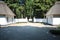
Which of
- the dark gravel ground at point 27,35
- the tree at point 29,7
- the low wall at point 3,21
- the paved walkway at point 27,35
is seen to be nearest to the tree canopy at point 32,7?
the tree at point 29,7

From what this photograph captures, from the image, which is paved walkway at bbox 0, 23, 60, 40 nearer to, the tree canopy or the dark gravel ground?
the dark gravel ground

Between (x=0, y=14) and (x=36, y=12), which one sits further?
(x=36, y=12)

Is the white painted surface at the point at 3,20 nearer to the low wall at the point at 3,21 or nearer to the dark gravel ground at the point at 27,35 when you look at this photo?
the low wall at the point at 3,21

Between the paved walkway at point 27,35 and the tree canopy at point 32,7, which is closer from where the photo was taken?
the paved walkway at point 27,35

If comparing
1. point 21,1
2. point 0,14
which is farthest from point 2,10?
point 21,1

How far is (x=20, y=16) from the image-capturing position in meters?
74.8

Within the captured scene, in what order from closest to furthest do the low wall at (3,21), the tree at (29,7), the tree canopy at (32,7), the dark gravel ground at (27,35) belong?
the dark gravel ground at (27,35) < the low wall at (3,21) < the tree canopy at (32,7) < the tree at (29,7)

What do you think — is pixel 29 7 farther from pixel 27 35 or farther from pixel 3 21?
pixel 27 35

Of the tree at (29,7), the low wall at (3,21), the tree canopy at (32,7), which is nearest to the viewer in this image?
the low wall at (3,21)

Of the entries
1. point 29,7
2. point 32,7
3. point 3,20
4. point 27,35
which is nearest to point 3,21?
point 3,20

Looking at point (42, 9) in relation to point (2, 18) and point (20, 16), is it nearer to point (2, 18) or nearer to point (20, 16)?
point (20, 16)

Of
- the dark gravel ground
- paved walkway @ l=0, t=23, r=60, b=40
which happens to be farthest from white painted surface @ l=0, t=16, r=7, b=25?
the dark gravel ground

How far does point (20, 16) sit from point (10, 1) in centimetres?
775

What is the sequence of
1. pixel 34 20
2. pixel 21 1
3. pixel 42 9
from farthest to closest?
pixel 21 1, pixel 34 20, pixel 42 9
